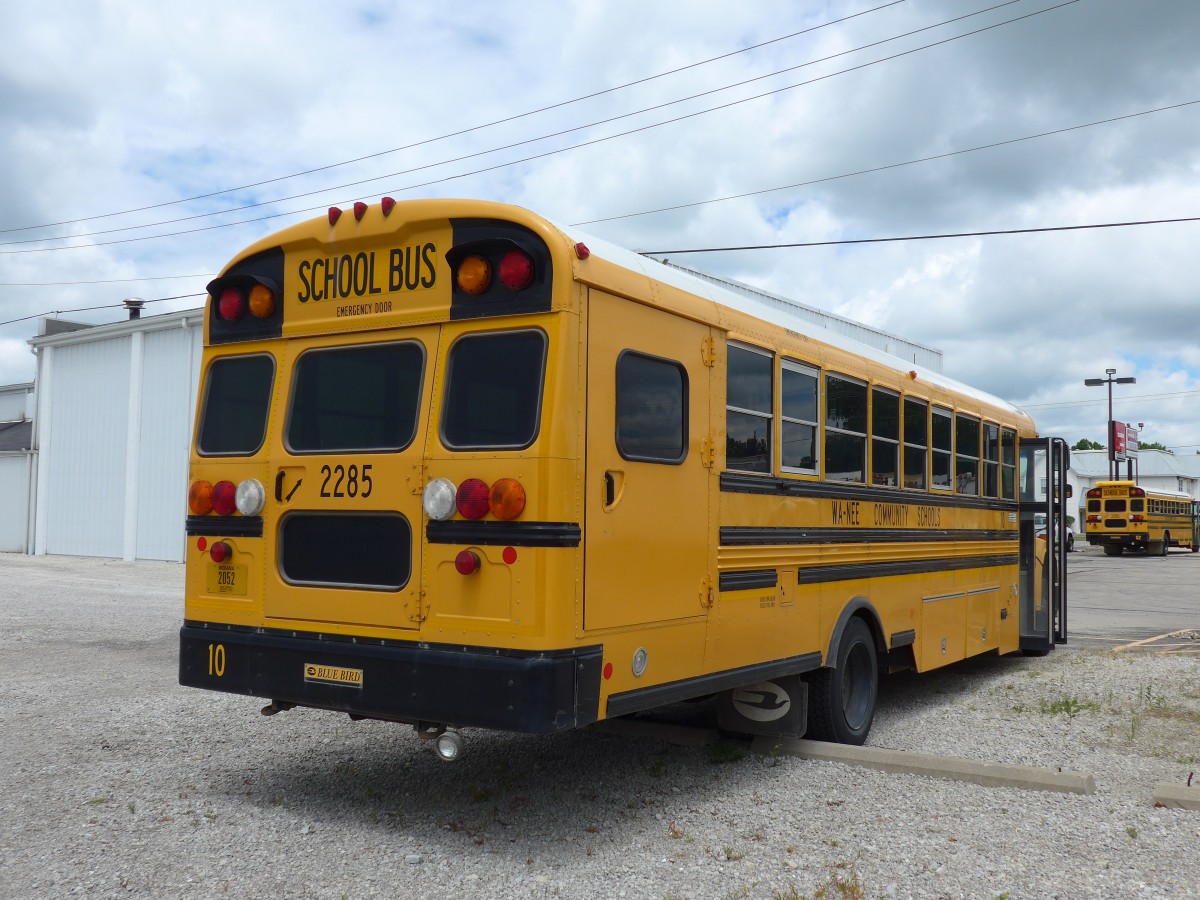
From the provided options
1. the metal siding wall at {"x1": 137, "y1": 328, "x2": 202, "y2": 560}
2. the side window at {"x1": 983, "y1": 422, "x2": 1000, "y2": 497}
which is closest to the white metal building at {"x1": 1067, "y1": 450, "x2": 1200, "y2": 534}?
the metal siding wall at {"x1": 137, "y1": 328, "x2": 202, "y2": 560}

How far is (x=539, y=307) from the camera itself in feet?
14.8

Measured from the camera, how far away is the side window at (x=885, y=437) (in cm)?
698

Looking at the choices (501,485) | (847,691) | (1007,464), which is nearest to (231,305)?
(501,485)

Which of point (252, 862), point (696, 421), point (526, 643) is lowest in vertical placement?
point (252, 862)

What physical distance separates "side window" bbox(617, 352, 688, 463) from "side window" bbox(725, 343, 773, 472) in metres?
0.45

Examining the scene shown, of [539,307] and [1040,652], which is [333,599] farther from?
[1040,652]

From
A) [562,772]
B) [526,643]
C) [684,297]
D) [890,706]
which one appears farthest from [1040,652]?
→ [526,643]

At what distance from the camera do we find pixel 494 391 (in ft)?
15.0

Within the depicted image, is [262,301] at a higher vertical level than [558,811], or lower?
higher

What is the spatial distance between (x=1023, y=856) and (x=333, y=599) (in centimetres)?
314

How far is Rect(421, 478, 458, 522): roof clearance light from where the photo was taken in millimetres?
4551

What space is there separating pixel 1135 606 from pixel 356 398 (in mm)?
16639

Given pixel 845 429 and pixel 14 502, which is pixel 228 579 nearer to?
pixel 845 429

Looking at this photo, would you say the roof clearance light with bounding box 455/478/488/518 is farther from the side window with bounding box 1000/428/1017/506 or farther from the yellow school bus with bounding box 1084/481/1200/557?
the yellow school bus with bounding box 1084/481/1200/557
